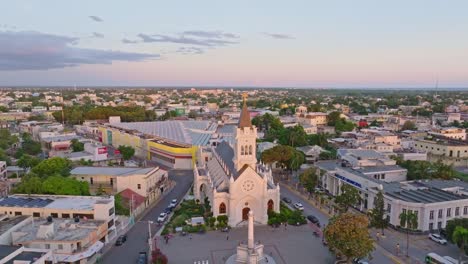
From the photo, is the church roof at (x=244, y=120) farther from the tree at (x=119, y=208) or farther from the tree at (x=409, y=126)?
the tree at (x=409, y=126)

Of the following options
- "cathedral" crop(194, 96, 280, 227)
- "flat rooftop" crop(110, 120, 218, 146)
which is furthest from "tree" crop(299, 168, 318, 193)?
"flat rooftop" crop(110, 120, 218, 146)

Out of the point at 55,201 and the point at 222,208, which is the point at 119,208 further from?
the point at 222,208

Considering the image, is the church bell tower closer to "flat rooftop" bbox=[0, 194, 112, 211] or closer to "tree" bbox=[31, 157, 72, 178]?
"flat rooftop" bbox=[0, 194, 112, 211]

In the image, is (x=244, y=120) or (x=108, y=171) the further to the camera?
(x=108, y=171)

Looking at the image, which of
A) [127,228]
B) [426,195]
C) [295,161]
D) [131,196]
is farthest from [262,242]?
[295,161]

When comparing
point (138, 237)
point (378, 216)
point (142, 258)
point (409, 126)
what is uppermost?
point (409, 126)

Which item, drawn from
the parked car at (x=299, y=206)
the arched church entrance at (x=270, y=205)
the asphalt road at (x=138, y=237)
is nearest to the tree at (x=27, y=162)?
the asphalt road at (x=138, y=237)

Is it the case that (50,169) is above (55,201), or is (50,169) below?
above
